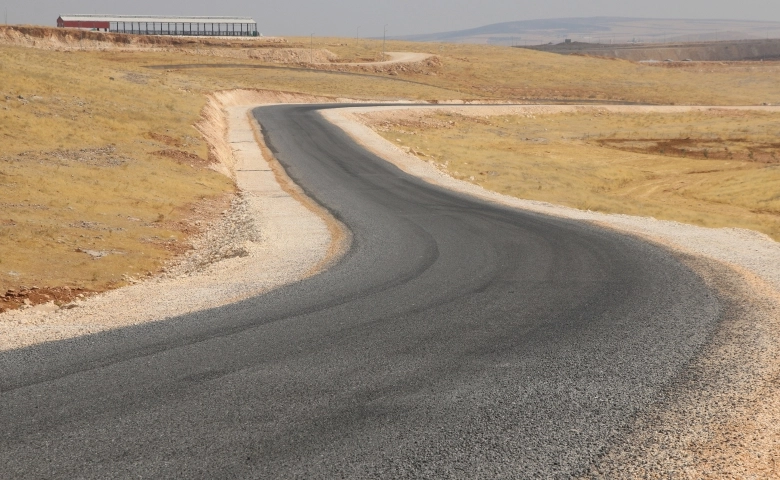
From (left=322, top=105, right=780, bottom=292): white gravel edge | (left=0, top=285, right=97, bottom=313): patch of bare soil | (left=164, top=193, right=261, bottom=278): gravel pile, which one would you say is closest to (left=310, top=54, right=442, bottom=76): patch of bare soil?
(left=322, top=105, right=780, bottom=292): white gravel edge

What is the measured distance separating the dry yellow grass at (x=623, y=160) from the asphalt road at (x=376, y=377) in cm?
1660

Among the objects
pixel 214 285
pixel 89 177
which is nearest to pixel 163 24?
pixel 89 177

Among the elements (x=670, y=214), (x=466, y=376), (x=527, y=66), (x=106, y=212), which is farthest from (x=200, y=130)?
(x=527, y=66)

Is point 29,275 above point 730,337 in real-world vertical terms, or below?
below

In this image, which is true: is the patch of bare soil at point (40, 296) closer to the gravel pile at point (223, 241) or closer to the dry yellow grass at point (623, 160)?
the gravel pile at point (223, 241)

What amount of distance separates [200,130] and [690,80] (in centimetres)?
9013

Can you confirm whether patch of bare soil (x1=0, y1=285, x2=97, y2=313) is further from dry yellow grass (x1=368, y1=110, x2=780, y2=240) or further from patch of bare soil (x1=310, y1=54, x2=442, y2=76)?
patch of bare soil (x1=310, y1=54, x2=442, y2=76)

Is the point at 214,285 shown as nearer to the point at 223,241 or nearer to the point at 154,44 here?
the point at 223,241

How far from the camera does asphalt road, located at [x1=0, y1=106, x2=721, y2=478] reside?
654 centimetres

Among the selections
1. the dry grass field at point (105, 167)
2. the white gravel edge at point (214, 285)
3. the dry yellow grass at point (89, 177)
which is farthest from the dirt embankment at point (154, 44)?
the white gravel edge at point (214, 285)

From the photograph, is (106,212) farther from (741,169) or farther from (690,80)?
(690,80)

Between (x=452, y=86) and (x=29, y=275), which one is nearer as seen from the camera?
(x=29, y=275)

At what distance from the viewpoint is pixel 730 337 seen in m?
9.92

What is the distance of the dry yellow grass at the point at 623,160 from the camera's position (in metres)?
31.8
